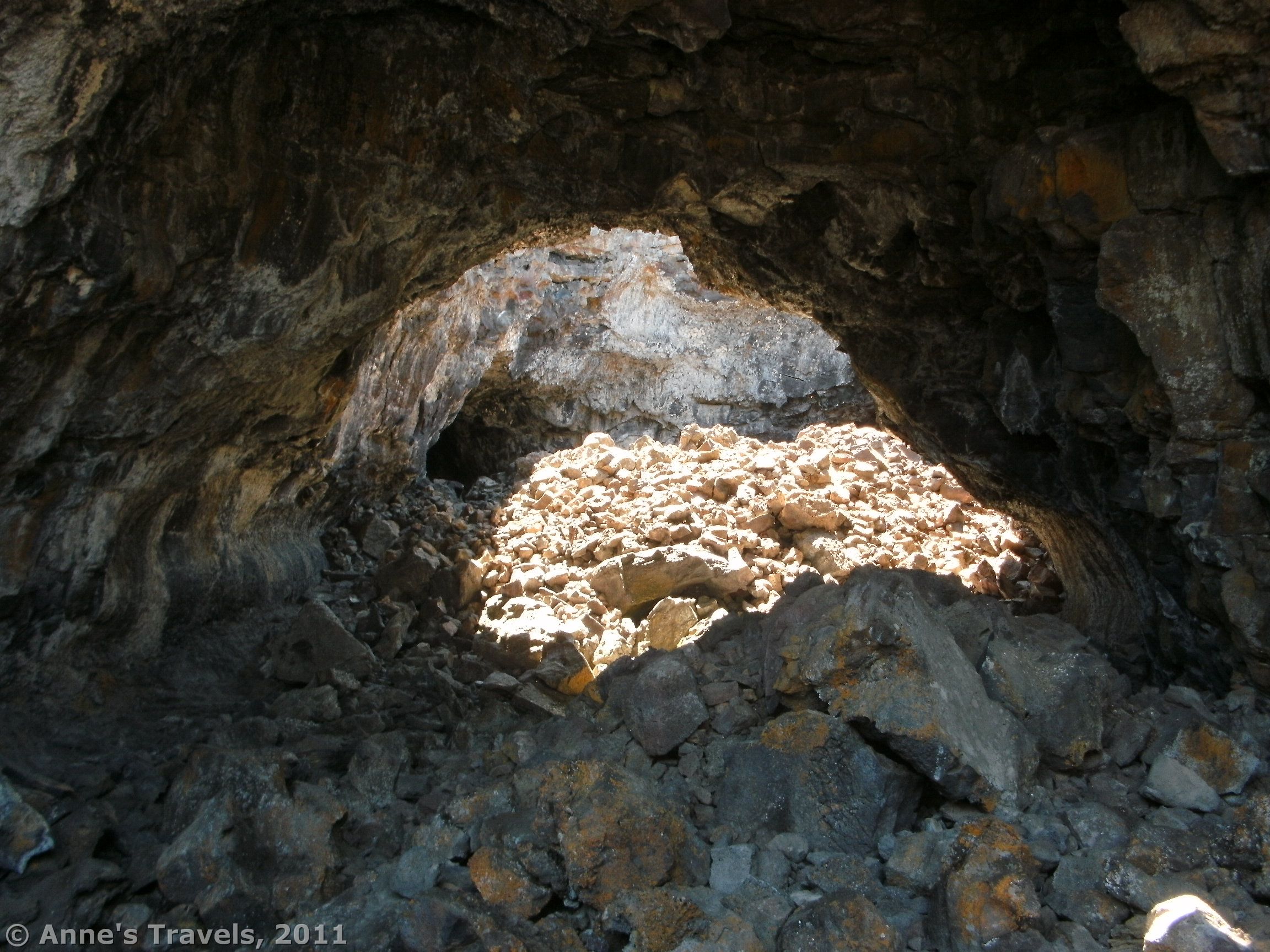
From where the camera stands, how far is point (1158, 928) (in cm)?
238

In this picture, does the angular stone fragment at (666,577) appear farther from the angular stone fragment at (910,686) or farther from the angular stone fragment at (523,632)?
the angular stone fragment at (910,686)

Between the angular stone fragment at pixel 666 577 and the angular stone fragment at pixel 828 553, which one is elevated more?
the angular stone fragment at pixel 666 577

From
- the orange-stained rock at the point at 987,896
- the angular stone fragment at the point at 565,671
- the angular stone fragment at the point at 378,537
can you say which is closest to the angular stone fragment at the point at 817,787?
the orange-stained rock at the point at 987,896

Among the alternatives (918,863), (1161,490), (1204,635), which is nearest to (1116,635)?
(1204,635)

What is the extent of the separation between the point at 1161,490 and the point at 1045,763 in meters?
1.25

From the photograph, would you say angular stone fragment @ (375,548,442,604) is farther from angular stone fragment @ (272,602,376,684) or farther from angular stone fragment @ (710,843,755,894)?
angular stone fragment @ (710,843,755,894)

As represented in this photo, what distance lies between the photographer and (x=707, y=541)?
655 centimetres

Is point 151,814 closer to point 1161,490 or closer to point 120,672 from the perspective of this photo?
point 120,672

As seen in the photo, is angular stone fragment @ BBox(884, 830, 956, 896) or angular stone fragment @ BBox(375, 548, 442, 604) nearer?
angular stone fragment @ BBox(884, 830, 956, 896)

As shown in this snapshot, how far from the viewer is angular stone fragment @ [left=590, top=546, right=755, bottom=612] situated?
19.4 ft

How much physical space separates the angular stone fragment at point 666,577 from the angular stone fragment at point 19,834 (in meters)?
3.49

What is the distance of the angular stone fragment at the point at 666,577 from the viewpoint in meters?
5.91

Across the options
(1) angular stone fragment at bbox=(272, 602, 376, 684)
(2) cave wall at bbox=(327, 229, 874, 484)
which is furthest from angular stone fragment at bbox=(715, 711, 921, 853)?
(2) cave wall at bbox=(327, 229, 874, 484)

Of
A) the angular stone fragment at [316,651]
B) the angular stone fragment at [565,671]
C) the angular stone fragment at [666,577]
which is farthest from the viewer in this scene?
the angular stone fragment at [666,577]
